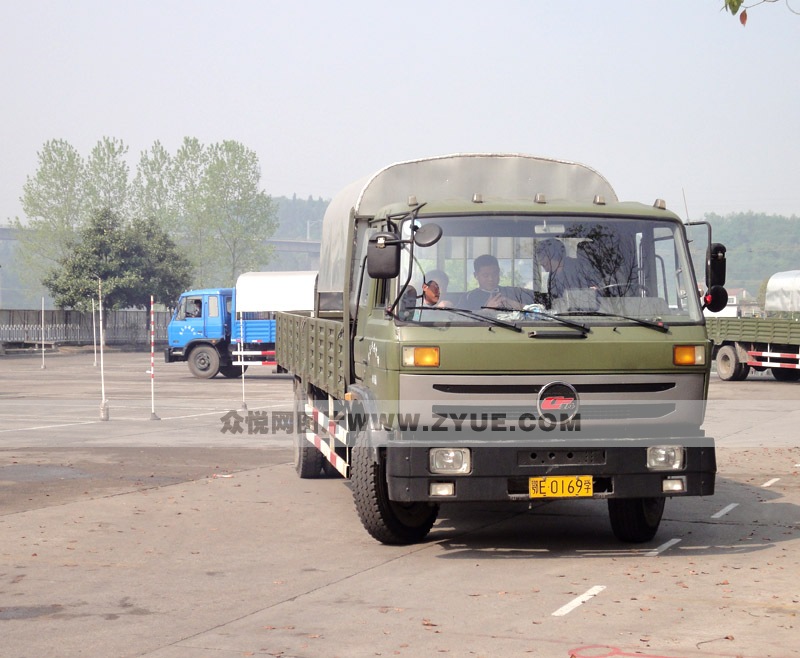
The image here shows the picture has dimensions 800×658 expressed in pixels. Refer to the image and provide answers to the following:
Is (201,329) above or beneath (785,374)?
above

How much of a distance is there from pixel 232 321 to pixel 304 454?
22.2 metres

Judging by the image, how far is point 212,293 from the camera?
3478 cm

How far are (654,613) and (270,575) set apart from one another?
8.30 feet

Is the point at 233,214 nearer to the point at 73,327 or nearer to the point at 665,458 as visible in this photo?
the point at 73,327

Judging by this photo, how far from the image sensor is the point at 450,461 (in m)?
8.03

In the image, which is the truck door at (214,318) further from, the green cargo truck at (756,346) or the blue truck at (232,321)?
the green cargo truck at (756,346)

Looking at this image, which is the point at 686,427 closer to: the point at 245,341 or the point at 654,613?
the point at 654,613

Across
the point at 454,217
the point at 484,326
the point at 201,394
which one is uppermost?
the point at 454,217

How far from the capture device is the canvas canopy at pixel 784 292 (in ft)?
120

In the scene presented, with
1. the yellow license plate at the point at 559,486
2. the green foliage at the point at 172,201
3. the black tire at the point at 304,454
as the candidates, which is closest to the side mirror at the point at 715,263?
the yellow license plate at the point at 559,486

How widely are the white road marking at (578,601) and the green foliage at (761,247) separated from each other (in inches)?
3544

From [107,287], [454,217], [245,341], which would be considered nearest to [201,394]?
[245,341]

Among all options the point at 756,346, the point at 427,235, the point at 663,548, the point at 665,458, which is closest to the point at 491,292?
the point at 427,235

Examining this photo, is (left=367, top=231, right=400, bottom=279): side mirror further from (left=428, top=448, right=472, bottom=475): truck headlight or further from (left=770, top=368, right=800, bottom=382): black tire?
(left=770, top=368, right=800, bottom=382): black tire
